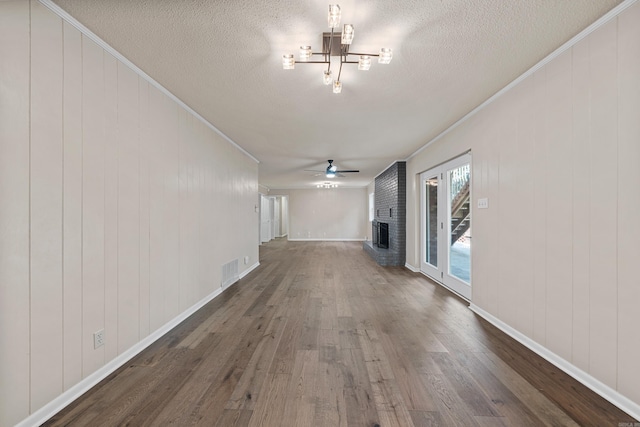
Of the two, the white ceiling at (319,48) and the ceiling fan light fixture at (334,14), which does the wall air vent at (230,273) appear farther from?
the ceiling fan light fixture at (334,14)

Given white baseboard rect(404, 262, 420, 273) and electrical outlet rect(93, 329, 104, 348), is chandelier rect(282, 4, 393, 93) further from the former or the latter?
white baseboard rect(404, 262, 420, 273)

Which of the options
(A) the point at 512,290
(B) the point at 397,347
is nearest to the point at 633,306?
(A) the point at 512,290

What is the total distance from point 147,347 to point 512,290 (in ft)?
11.3

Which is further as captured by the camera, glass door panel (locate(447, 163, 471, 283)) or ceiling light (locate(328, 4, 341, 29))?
glass door panel (locate(447, 163, 471, 283))

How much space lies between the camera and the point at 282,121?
10.8 ft

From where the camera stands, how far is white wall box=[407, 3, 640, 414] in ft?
4.94

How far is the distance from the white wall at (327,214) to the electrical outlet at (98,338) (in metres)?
9.40

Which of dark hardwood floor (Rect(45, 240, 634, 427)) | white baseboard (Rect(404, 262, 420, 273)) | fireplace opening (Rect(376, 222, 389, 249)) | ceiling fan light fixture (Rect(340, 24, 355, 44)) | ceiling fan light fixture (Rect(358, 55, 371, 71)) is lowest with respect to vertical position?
dark hardwood floor (Rect(45, 240, 634, 427))

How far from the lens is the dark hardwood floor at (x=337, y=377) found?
148cm

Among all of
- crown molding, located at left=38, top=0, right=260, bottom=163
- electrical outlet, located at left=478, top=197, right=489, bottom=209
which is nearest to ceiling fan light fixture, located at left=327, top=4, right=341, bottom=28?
crown molding, located at left=38, top=0, right=260, bottom=163

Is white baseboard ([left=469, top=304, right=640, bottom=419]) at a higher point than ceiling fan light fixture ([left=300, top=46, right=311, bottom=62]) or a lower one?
lower

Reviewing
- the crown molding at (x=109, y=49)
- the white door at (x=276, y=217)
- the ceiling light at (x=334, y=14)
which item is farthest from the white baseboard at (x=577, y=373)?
the white door at (x=276, y=217)

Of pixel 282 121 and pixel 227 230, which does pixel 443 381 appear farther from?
pixel 227 230

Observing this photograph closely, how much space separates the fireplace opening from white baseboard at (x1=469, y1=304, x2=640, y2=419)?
4155mm
